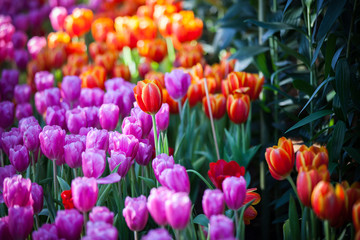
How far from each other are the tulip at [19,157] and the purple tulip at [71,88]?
47cm

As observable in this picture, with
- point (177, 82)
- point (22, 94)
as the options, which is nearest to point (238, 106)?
point (177, 82)

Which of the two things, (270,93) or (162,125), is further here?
(270,93)

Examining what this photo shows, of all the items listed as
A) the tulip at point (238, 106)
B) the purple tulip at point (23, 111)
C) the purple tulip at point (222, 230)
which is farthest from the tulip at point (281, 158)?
the purple tulip at point (23, 111)

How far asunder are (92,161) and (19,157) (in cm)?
27

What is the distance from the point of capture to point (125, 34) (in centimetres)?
232

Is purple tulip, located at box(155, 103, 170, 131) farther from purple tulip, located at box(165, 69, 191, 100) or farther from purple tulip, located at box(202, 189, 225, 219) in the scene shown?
purple tulip, located at box(202, 189, 225, 219)

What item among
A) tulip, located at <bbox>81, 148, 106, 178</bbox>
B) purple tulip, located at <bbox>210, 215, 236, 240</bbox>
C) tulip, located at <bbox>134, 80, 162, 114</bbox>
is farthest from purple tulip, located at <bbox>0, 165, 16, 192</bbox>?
purple tulip, located at <bbox>210, 215, 236, 240</bbox>

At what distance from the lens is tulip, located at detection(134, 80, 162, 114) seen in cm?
115

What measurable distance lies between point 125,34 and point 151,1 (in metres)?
0.65

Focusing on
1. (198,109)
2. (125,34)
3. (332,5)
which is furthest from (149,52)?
(332,5)

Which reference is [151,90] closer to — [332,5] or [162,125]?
[162,125]

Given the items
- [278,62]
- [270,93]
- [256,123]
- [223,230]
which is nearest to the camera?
[223,230]

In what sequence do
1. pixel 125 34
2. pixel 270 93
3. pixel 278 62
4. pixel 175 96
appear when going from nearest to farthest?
pixel 175 96 < pixel 278 62 < pixel 270 93 < pixel 125 34

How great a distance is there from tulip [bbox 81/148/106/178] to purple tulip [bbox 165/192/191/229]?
0.26 m
